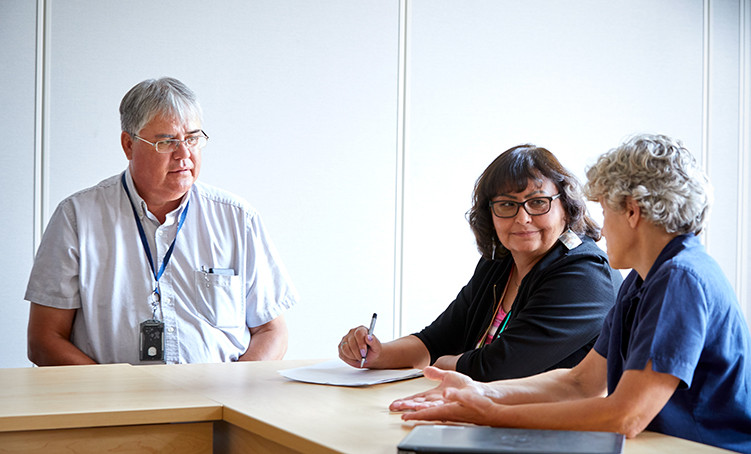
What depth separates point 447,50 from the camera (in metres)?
4.02

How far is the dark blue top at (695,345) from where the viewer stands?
1.11 meters

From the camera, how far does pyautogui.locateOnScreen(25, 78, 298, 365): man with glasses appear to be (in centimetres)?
243

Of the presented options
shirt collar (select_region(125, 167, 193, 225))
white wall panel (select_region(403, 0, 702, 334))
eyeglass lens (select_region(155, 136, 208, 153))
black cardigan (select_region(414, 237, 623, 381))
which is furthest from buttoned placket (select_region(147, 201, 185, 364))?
white wall panel (select_region(403, 0, 702, 334))

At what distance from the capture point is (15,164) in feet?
10.2

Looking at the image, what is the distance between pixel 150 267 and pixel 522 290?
1.40 metres

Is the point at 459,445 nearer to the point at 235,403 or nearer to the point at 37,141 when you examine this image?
the point at 235,403

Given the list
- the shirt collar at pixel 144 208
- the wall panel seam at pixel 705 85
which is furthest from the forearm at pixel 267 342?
the wall panel seam at pixel 705 85

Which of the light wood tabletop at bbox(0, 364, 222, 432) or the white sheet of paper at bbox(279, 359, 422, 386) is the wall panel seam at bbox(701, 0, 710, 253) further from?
the light wood tabletop at bbox(0, 364, 222, 432)

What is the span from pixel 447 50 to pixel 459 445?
3376 mm

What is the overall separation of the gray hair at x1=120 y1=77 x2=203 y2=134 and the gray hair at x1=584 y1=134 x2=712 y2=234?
1.74 meters

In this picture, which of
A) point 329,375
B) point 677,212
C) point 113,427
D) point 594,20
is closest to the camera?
point 677,212

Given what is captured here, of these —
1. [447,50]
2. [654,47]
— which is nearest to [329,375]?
[447,50]

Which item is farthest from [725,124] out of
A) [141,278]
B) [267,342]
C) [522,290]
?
[141,278]

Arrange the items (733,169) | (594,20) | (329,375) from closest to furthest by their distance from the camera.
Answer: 1. (329,375)
2. (594,20)
3. (733,169)
